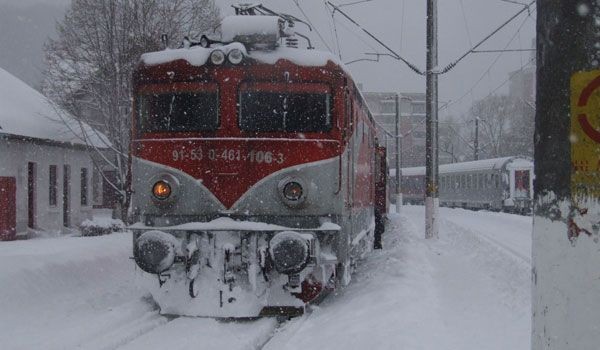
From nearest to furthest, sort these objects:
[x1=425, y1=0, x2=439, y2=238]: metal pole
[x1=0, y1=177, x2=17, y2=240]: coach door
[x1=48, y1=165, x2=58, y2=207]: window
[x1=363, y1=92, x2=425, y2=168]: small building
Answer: [x1=425, y1=0, x2=439, y2=238]: metal pole, [x1=0, y1=177, x2=17, y2=240]: coach door, [x1=48, y1=165, x2=58, y2=207]: window, [x1=363, y1=92, x2=425, y2=168]: small building

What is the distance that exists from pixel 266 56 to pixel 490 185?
32.3 meters

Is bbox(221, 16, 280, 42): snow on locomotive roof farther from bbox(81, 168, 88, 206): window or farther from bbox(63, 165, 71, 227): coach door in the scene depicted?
bbox(81, 168, 88, 206): window

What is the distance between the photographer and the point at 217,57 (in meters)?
8.26

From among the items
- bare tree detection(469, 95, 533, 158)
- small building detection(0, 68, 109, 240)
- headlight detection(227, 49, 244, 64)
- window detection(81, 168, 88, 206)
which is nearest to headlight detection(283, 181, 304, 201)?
headlight detection(227, 49, 244, 64)

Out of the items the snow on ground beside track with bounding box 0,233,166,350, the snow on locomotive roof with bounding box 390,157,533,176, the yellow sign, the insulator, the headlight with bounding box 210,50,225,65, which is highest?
the insulator

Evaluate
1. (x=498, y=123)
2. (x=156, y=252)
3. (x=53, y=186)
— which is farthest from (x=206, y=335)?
(x=498, y=123)

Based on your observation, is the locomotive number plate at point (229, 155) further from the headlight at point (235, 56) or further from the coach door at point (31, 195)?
the coach door at point (31, 195)

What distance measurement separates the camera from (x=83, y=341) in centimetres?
674

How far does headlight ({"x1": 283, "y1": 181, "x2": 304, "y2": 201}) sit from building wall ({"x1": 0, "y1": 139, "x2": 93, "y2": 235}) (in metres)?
15.0

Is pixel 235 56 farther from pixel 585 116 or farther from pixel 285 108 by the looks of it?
pixel 585 116

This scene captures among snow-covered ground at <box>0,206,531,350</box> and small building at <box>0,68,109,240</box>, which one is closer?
snow-covered ground at <box>0,206,531,350</box>

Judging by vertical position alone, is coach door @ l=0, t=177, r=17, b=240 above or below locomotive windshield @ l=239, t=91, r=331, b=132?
below

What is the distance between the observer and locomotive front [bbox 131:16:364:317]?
7887 mm

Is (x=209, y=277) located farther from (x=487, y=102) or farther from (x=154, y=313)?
(x=487, y=102)
